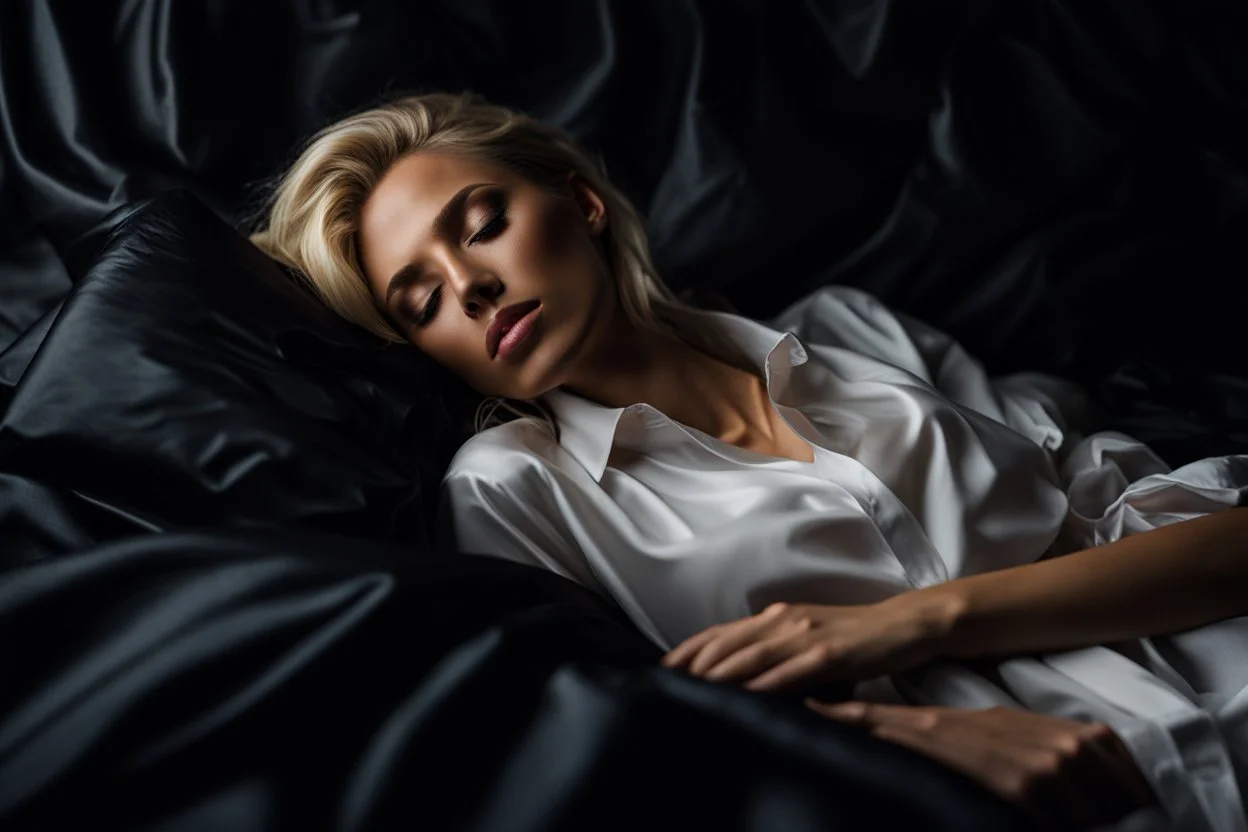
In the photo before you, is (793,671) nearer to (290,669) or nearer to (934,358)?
(290,669)

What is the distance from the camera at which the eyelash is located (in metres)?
1.45

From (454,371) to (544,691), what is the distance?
663 mm

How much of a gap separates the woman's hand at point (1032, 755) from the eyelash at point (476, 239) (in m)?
0.73

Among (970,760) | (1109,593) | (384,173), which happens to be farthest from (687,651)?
(384,173)

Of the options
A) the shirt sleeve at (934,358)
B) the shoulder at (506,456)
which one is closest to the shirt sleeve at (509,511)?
the shoulder at (506,456)

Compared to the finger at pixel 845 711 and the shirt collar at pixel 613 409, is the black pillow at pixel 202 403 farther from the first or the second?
the finger at pixel 845 711

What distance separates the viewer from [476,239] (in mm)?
1447

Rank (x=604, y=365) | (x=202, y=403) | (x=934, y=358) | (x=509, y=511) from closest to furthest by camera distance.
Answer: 1. (x=202, y=403)
2. (x=509, y=511)
3. (x=604, y=365)
4. (x=934, y=358)

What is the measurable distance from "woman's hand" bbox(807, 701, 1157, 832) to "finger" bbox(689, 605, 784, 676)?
0.11 m

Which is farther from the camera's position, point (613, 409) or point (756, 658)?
point (613, 409)

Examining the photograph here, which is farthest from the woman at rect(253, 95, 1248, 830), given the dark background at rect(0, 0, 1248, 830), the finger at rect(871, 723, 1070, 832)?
the dark background at rect(0, 0, 1248, 830)

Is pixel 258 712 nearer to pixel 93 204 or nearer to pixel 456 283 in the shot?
pixel 456 283

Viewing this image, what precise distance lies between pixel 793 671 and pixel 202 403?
26.3 inches

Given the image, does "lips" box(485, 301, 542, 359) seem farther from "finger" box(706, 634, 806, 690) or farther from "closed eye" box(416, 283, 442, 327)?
"finger" box(706, 634, 806, 690)
